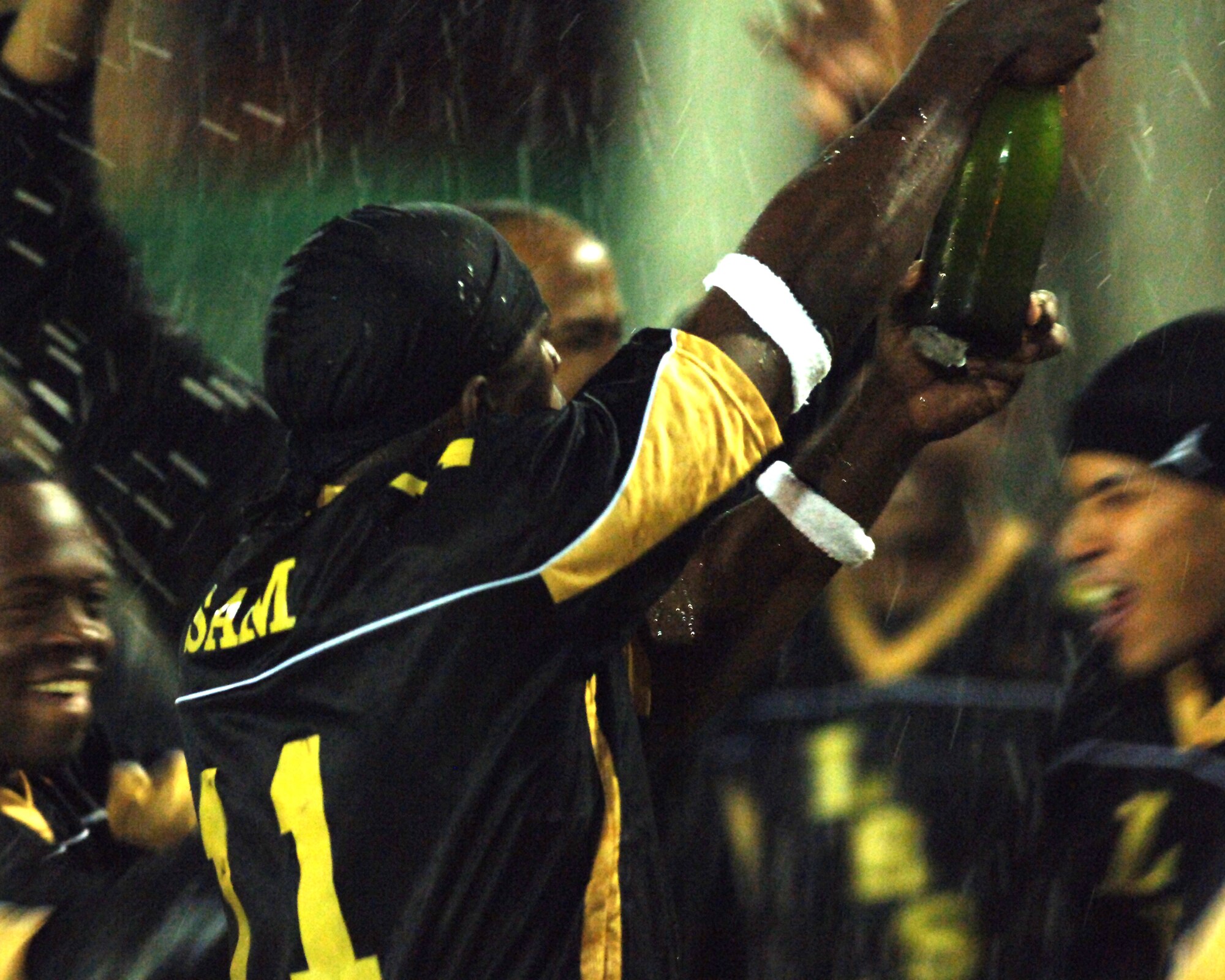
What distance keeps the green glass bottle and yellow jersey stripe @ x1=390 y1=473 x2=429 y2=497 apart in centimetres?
67

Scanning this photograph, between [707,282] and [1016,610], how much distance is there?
1.75 m

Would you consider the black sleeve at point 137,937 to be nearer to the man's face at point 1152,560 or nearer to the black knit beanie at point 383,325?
the black knit beanie at point 383,325

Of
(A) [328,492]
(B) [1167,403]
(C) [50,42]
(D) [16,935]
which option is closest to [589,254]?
(B) [1167,403]

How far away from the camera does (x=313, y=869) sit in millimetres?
1795

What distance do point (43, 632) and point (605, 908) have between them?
4.65ft

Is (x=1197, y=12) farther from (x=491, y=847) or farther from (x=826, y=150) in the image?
(x=491, y=847)

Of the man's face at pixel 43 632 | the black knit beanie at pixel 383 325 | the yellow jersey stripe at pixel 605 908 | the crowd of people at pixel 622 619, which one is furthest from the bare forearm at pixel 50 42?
the yellow jersey stripe at pixel 605 908

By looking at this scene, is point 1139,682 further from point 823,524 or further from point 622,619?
point 622,619

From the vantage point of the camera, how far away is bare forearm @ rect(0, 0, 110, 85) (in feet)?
12.6

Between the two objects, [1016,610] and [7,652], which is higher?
→ [7,652]

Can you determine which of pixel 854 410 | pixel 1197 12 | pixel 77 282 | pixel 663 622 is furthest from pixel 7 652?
pixel 1197 12

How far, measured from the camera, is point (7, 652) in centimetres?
280

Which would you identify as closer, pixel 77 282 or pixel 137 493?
pixel 77 282

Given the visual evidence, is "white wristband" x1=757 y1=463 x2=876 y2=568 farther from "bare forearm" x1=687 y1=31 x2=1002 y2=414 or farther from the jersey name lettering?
the jersey name lettering
